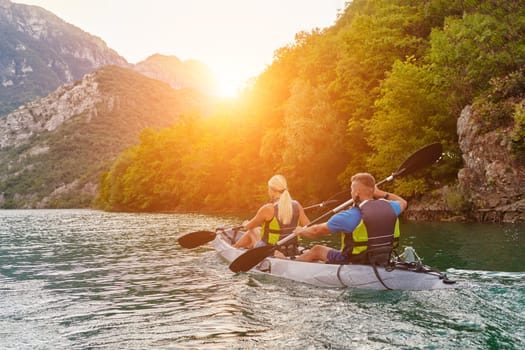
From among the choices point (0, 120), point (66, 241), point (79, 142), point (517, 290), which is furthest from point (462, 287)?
point (0, 120)

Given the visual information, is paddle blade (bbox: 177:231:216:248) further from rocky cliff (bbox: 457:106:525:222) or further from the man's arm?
rocky cliff (bbox: 457:106:525:222)

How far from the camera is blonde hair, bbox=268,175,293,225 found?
9.45 m

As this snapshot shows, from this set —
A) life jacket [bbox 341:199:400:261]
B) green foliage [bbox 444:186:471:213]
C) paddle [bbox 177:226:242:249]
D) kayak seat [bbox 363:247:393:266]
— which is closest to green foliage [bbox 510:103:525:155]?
green foliage [bbox 444:186:471:213]

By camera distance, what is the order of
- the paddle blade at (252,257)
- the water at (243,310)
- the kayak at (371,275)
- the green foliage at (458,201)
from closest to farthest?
the water at (243,310)
the kayak at (371,275)
the paddle blade at (252,257)
the green foliage at (458,201)

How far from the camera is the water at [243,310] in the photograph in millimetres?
5215

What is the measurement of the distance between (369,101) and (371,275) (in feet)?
82.5

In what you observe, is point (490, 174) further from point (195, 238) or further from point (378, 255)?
point (378, 255)

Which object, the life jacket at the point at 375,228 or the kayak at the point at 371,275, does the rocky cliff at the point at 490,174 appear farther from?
the life jacket at the point at 375,228

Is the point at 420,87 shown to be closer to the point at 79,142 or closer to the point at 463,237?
the point at 463,237

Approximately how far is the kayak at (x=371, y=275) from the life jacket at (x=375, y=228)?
1.14 ft

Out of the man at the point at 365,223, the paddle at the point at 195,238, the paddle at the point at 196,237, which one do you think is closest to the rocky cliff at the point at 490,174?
the paddle at the point at 196,237

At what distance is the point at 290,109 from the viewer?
116 ft

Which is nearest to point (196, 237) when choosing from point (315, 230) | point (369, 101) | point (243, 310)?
point (315, 230)

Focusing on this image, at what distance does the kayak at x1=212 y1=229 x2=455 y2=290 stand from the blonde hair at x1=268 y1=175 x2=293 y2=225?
91cm
